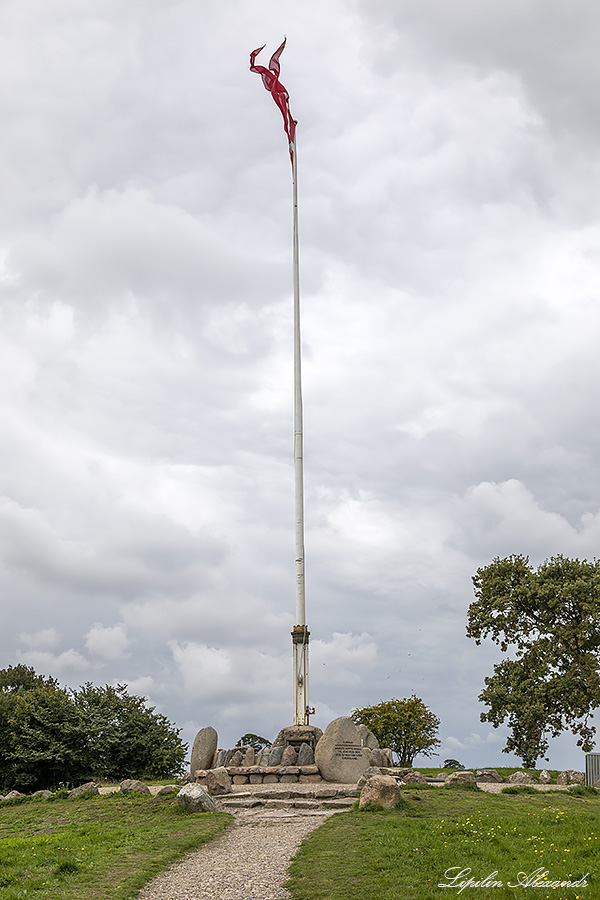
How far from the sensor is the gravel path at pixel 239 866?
10234mm

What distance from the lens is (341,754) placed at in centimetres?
2184

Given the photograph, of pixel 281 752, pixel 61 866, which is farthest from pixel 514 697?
pixel 61 866

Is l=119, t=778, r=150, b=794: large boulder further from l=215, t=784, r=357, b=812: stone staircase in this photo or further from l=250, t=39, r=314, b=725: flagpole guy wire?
l=250, t=39, r=314, b=725: flagpole guy wire

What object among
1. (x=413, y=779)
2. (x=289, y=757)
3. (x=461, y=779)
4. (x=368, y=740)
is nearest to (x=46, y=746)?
(x=289, y=757)

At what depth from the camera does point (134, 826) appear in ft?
52.2

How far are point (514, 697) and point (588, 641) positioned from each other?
373 cm

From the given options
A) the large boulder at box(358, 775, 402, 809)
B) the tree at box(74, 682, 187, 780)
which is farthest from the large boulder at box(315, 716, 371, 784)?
the tree at box(74, 682, 187, 780)

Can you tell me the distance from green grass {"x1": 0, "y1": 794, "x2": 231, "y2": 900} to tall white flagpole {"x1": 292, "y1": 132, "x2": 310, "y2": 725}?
7.82m

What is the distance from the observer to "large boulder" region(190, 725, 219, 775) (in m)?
24.3

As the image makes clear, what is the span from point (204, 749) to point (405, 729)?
12338mm

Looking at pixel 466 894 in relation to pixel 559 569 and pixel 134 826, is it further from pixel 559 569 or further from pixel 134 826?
pixel 559 569

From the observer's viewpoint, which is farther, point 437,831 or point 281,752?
point 281,752

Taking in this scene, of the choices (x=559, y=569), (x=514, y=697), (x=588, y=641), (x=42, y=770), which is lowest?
(x=42, y=770)

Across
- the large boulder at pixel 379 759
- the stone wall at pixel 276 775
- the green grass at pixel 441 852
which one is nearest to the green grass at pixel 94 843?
the green grass at pixel 441 852
